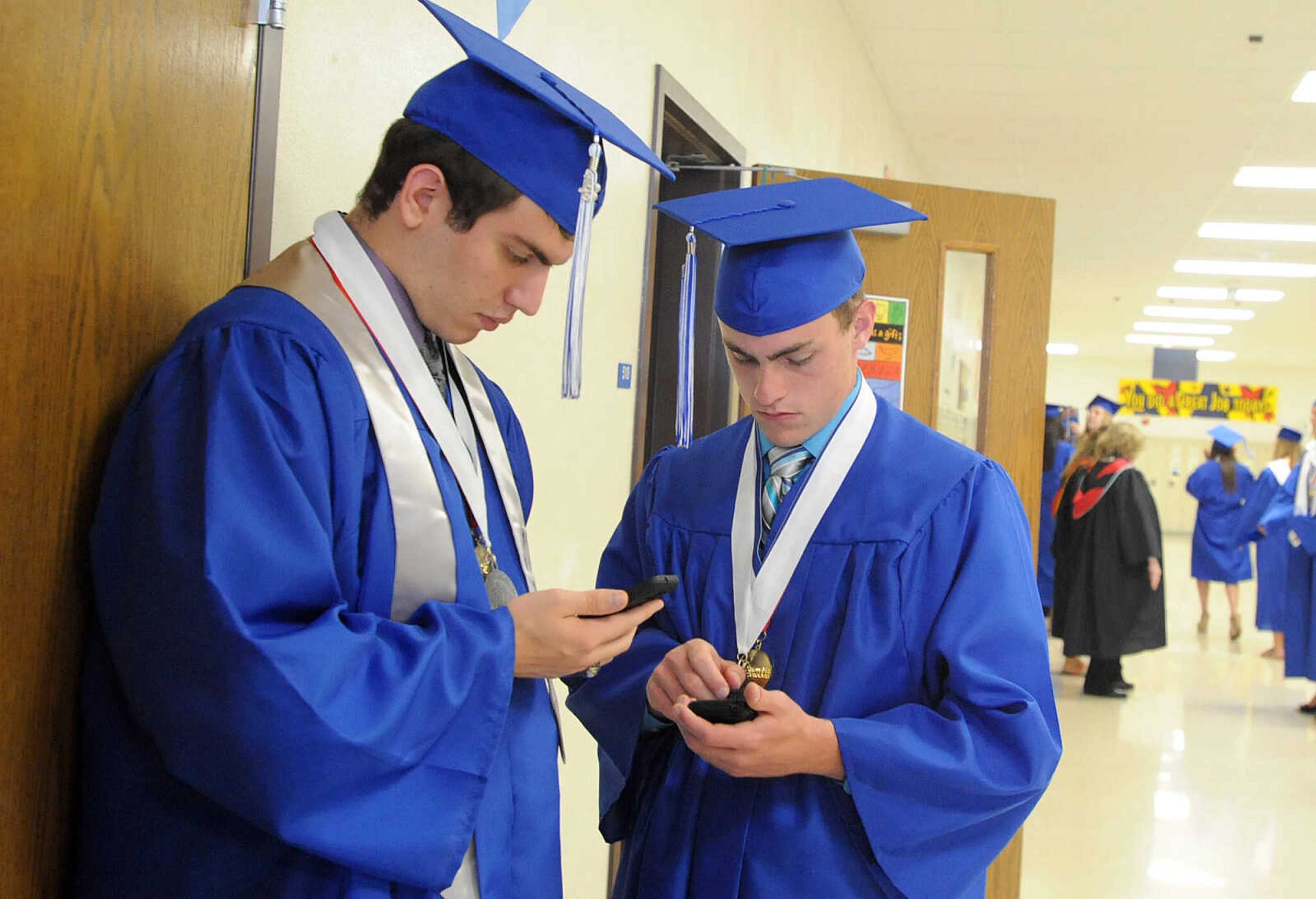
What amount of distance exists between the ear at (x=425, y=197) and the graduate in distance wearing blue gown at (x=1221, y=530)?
9.83m

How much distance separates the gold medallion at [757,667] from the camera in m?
1.49

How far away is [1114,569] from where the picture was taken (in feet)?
24.2

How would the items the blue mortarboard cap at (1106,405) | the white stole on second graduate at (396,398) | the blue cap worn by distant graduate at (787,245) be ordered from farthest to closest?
the blue mortarboard cap at (1106,405) < the blue cap worn by distant graduate at (787,245) < the white stole on second graduate at (396,398)

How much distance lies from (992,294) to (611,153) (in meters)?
1.62

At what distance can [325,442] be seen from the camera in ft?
3.81

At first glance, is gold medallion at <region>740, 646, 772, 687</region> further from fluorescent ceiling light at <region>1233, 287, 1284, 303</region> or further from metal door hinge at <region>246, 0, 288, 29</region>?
fluorescent ceiling light at <region>1233, 287, 1284, 303</region>

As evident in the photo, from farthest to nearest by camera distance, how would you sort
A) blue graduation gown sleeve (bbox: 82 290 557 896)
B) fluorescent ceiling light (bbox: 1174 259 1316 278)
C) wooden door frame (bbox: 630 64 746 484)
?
1. fluorescent ceiling light (bbox: 1174 259 1316 278)
2. wooden door frame (bbox: 630 64 746 484)
3. blue graduation gown sleeve (bbox: 82 290 557 896)

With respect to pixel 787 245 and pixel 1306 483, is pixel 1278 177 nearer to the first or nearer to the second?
pixel 1306 483

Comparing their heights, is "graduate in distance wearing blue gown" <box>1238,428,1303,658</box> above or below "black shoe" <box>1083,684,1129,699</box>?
above

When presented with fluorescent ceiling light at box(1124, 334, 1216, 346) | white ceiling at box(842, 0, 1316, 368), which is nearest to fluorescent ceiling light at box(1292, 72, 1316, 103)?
white ceiling at box(842, 0, 1316, 368)

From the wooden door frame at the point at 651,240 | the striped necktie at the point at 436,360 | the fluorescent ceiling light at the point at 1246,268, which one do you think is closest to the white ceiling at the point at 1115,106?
the fluorescent ceiling light at the point at 1246,268

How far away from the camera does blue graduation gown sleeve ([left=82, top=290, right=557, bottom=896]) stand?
Result: 1.03m

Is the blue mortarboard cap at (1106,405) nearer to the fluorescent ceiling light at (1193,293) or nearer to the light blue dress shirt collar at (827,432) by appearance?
the fluorescent ceiling light at (1193,293)

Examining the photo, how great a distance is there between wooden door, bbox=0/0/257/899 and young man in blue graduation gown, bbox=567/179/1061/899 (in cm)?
69
